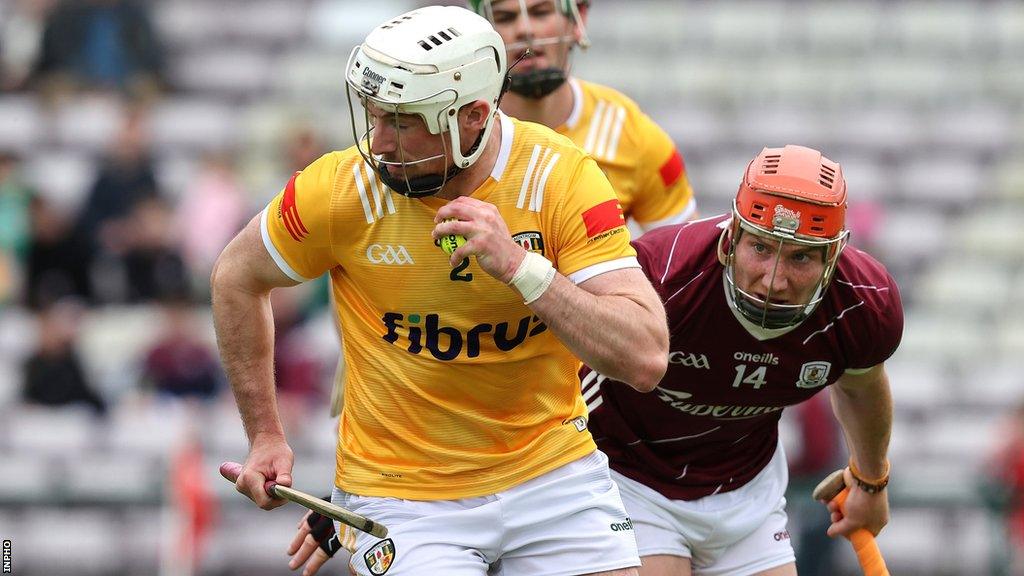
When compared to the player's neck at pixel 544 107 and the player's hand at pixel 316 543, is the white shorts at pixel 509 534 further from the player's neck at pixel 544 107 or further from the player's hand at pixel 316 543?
the player's neck at pixel 544 107

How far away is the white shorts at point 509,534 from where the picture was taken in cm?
450

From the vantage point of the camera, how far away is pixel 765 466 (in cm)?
568

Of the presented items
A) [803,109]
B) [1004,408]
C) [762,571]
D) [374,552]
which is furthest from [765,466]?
[803,109]

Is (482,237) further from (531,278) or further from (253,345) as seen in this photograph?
(253,345)

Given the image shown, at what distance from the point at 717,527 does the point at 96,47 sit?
8.76 metres

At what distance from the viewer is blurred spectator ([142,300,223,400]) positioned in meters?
9.92

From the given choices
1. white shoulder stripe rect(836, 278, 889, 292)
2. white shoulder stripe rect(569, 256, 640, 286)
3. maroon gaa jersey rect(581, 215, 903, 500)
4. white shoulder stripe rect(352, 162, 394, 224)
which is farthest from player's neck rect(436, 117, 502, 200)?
white shoulder stripe rect(836, 278, 889, 292)

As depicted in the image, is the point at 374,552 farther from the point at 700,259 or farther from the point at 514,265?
the point at 700,259

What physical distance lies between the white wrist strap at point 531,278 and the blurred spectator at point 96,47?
9.06m

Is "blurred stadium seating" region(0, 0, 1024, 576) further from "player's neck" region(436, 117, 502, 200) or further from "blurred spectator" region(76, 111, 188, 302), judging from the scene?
"player's neck" region(436, 117, 502, 200)

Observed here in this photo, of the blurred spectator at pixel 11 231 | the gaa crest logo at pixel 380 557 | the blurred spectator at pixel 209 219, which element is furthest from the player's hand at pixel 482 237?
the blurred spectator at pixel 11 231

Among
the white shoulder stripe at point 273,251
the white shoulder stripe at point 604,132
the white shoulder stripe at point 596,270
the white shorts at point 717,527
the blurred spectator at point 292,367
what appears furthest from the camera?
the blurred spectator at point 292,367

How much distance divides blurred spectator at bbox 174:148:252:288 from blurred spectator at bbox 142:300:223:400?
936mm

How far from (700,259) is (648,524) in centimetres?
96
